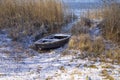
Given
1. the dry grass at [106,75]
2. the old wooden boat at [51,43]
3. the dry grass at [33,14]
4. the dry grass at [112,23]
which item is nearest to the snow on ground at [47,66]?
the dry grass at [106,75]

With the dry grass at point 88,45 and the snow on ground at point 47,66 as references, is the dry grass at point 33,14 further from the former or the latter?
the dry grass at point 88,45

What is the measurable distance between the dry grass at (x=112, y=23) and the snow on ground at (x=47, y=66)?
61.5 inches

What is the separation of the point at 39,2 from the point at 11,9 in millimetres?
1072

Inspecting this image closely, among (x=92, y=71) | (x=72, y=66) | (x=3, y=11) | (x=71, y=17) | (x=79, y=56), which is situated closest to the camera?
(x=92, y=71)

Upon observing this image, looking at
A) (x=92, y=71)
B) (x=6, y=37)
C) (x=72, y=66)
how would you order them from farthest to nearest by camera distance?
(x=6, y=37) → (x=72, y=66) → (x=92, y=71)

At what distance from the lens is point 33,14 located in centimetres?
1095

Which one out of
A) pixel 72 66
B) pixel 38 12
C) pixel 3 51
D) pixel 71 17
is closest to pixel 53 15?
pixel 38 12

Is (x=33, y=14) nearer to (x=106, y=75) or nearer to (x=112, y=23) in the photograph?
(x=112, y=23)

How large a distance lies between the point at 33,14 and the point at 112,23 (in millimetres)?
3217

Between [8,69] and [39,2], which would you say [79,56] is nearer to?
[8,69]

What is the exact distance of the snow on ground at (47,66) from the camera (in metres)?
5.93

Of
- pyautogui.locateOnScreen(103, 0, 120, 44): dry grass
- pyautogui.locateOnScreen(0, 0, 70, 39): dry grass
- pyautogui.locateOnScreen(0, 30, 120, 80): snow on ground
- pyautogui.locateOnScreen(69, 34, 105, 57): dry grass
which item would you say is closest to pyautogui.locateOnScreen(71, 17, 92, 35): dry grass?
pyautogui.locateOnScreen(103, 0, 120, 44): dry grass

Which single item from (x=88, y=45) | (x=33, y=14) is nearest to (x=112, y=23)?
(x=88, y=45)

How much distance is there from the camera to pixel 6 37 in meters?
9.67
